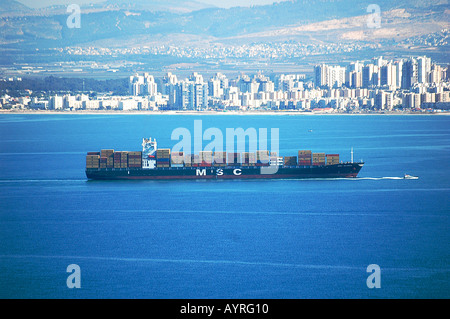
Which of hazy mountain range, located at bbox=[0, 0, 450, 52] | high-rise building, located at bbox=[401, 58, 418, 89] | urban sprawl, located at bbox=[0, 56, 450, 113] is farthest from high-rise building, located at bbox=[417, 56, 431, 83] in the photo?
hazy mountain range, located at bbox=[0, 0, 450, 52]

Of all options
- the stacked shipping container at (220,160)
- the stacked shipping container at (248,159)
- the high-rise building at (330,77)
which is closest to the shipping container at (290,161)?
the stacked shipping container at (248,159)

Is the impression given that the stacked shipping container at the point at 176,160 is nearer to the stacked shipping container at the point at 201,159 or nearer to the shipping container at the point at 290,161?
the stacked shipping container at the point at 201,159

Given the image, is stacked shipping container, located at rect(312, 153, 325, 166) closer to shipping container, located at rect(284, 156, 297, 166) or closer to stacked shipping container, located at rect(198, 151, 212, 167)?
shipping container, located at rect(284, 156, 297, 166)
